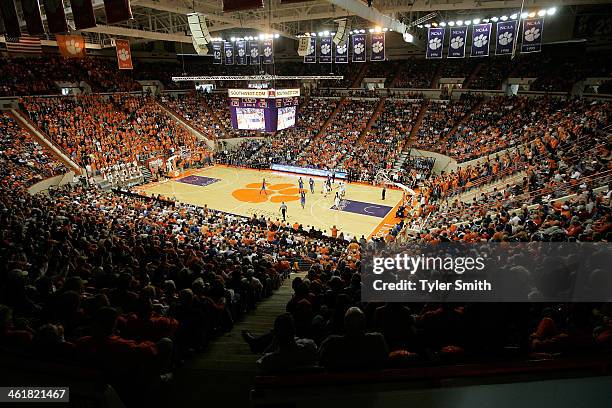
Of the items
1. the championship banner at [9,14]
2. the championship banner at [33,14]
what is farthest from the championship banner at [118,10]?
the championship banner at [9,14]

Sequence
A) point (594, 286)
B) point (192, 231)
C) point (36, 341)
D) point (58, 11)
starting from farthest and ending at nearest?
point (192, 231) < point (58, 11) < point (594, 286) < point (36, 341)

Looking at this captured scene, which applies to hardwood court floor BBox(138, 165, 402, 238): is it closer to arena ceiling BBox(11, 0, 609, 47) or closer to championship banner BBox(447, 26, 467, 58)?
championship banner BBox(447, 26, 467, 58)

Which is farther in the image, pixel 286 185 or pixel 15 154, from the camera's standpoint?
pixel 286 185

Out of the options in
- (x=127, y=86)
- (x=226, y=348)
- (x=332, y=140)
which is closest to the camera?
(x=226, y=348)

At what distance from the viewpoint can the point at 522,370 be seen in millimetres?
2521

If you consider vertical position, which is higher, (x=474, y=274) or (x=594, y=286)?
(x=594, y=286)

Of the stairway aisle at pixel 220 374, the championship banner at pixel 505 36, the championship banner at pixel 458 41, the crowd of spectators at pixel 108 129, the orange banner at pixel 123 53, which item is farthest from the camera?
the crowd of spectators at pixel 108 129

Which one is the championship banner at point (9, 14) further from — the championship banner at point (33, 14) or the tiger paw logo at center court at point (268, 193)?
the tiger paw logo at center court at point (268, 193)

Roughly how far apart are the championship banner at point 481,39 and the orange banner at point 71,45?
70.6ft

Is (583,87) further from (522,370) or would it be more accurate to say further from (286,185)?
(522,370)

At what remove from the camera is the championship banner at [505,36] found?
18.8 m

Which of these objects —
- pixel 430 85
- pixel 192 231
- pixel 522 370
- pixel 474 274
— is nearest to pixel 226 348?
pixel 522 370

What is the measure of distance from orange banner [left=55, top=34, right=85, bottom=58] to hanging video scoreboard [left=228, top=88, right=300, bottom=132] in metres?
9.43

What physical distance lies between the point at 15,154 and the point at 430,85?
3394 centimetres
